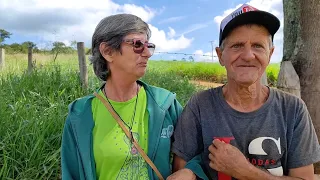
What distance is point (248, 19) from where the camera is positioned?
1.93m

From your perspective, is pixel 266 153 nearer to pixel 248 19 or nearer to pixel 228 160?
pixel 228 160

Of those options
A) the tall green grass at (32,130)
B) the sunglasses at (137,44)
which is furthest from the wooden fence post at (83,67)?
the sunglasses at (137,44)

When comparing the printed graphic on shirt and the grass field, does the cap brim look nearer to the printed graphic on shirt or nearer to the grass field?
the printed graphic on shirt

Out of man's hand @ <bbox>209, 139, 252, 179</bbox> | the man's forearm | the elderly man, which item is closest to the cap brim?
the elderly man

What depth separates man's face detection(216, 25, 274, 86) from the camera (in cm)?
193

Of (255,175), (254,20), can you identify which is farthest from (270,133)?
(254,20)

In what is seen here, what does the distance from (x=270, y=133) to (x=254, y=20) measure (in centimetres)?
61

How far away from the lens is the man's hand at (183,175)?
193cm

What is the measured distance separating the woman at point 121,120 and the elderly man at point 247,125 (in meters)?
0.17

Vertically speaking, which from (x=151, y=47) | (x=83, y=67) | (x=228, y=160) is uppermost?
(x=151, y=47)

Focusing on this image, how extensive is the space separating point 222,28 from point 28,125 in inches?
103

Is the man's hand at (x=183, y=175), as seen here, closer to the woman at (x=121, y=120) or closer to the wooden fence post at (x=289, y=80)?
the woman at (x=121, y=120)

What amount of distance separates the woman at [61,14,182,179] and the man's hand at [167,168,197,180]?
18cm

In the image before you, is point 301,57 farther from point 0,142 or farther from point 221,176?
point 0,142
